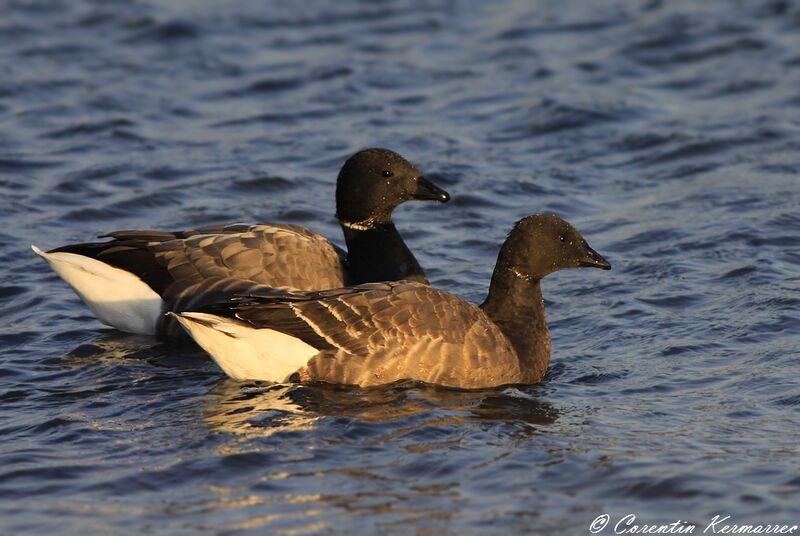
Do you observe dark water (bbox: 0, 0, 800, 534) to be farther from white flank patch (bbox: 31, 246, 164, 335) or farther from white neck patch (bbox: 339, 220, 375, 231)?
white neck patch (bbox: 339, 220, 375, 231)

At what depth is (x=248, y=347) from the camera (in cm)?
952

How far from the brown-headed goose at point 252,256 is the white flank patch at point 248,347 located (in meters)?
1.24

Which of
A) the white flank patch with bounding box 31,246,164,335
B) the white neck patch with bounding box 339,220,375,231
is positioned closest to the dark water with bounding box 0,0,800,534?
the white flank patch with bounding box 31,246,164,335

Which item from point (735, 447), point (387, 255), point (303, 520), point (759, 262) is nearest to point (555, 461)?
point (735, 447)


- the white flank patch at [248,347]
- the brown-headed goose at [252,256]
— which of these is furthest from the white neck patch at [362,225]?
the white flank patch at [248,347]

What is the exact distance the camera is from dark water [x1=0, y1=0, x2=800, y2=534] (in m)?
7.95

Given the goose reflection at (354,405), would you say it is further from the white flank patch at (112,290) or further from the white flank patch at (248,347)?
the white flank patch at (112,290)

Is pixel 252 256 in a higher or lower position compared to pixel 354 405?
higher

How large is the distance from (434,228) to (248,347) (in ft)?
16.6

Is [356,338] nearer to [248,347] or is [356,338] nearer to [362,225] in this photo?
[248,347]

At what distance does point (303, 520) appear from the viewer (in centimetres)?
746

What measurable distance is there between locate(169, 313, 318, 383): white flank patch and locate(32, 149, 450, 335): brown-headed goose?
124 cm

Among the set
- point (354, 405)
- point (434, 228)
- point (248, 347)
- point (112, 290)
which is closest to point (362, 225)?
point (112, 290)

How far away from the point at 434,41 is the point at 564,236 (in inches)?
427
